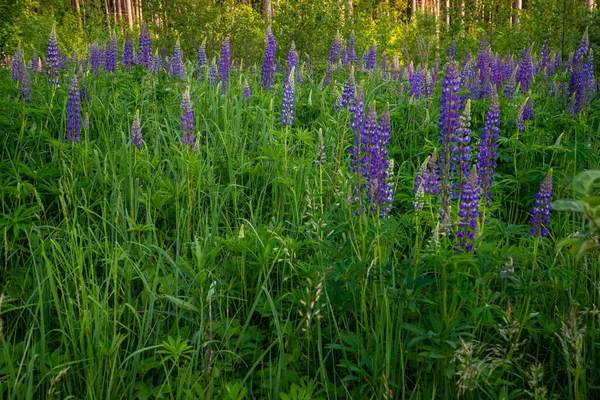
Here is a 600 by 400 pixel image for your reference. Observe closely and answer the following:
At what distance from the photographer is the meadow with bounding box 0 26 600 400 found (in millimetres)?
2250

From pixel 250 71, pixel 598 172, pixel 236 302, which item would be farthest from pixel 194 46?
pixel 598 172

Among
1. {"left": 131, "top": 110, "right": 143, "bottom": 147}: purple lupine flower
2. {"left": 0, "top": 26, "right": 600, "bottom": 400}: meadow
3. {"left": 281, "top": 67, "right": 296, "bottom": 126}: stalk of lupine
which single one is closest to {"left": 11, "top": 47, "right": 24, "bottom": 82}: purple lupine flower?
{"left": 0, "top": 26, "right": 600, "bottom": 400}: meadow

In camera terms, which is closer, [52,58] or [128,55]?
[52,58]

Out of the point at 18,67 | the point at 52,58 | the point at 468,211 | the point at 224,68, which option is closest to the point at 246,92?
the point at 224,68

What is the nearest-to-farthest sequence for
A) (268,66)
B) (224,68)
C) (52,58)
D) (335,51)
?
(52,58), (224,68), (268,66), (335,51)

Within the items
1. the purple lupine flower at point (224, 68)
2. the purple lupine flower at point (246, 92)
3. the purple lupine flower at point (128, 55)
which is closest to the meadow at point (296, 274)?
the purple lupine flower at point (246, 92)

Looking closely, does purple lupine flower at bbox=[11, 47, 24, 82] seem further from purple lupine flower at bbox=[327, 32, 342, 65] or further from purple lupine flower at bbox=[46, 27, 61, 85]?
purple lupine flower at bbox=[327, 32, 342, 65]

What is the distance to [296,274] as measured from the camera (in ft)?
9.32

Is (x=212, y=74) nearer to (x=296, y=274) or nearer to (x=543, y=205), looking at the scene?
(x=296, y=274)

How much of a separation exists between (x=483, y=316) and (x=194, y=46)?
29.6ft

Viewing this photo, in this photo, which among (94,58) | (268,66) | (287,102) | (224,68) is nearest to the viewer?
(287,102)

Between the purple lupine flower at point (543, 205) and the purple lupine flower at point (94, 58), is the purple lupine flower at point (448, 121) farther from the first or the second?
the purple lupine flower at point (94, 58)

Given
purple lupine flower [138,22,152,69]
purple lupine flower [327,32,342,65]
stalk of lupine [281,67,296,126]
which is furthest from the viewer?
purple lupine flower [327,32,342,65]

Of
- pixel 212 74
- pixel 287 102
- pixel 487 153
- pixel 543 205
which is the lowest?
pixel 543 205
